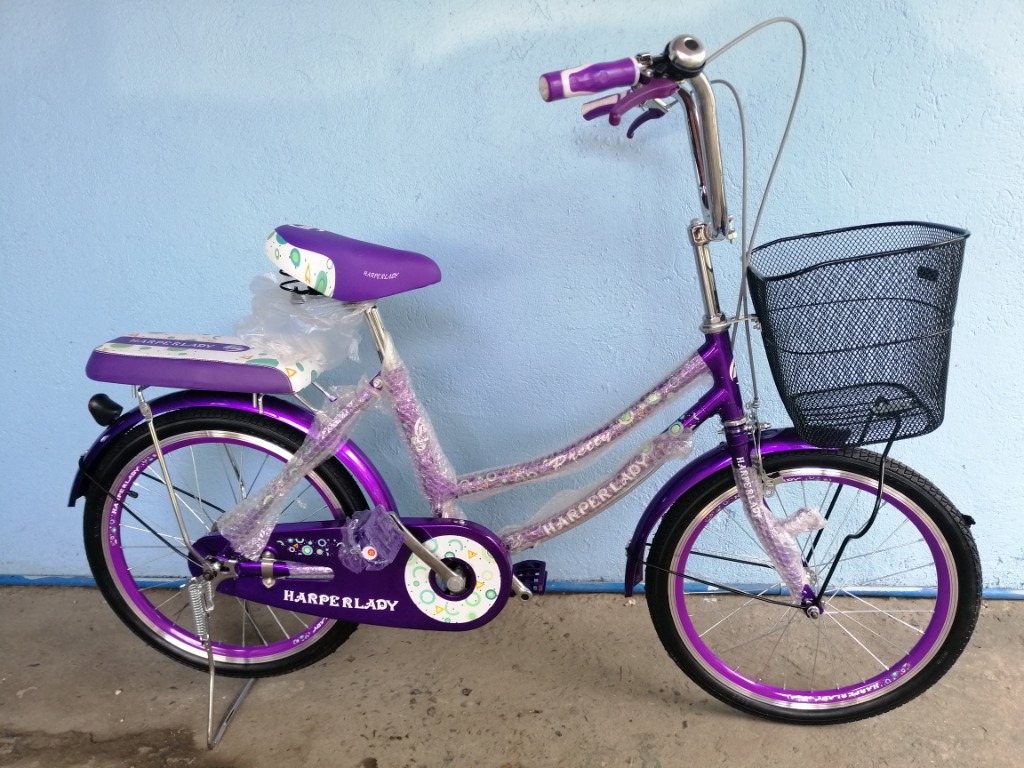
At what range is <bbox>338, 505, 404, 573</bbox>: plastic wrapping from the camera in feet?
5.35

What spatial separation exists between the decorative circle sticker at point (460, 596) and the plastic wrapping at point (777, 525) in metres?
0.57

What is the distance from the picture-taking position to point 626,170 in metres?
1.70

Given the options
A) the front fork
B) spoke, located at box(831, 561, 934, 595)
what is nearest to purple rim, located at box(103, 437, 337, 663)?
the front fork

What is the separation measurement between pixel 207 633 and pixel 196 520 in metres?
0.51

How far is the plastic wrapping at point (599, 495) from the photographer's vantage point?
5.11 feet

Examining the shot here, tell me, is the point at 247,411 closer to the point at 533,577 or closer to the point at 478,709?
the point at 533,577

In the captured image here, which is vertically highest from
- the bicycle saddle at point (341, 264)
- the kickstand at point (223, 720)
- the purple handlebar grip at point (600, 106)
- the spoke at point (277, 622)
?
the purple handlebar grip at point (600, 106)

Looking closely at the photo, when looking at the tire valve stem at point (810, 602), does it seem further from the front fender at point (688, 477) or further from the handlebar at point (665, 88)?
the handlebar at point (665, 88)

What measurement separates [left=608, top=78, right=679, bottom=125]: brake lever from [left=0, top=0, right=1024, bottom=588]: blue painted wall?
0.50 metres

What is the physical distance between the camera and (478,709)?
1792 millimetres

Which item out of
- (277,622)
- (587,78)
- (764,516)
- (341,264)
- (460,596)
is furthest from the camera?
(277,622)

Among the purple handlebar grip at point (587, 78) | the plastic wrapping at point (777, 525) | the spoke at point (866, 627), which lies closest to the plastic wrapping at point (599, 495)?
the plastic wrapping at point (777, 525)

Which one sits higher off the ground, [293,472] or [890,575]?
[293,472]

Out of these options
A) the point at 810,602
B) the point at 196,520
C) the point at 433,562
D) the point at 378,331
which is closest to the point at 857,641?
the point at 810,602
